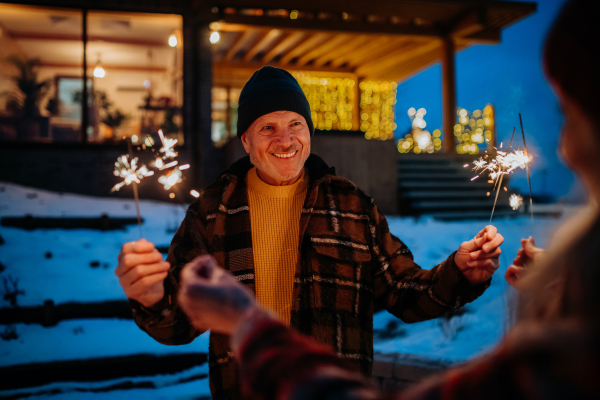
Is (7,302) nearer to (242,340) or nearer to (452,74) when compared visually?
(242,340)

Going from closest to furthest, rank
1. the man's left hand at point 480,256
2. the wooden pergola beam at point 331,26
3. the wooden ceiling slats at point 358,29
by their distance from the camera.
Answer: the man's left hand at point 480,256 → the wooden pergola beam at point 331,26 → the wooden ceiling slats at point 358,29

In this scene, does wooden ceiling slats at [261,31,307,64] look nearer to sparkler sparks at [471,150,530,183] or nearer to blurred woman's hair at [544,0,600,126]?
sparkler sparks at [471,150,530,183]

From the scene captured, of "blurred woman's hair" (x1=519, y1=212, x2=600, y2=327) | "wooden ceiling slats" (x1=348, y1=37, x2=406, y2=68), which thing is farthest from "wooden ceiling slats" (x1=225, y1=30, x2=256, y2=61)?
"blurred woman's hair" (x1=519, y1=212, x2=600, y2=327)

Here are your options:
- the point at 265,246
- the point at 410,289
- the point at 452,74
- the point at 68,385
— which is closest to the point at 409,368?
the point at 410,289

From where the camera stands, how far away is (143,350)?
14.4 feet

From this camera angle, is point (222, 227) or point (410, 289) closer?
point (410, 289)

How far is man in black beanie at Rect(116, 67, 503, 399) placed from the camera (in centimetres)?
177

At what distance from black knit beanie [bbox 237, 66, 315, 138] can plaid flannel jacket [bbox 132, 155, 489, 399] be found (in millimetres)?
357

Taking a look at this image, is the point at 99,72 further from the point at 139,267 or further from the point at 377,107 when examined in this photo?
the point at 377,107

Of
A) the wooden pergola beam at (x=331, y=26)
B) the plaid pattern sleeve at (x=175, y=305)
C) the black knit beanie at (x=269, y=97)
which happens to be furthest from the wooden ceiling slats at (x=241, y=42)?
the plaid pattern sleeve at (x=175, y=305)

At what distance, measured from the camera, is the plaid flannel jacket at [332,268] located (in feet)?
5.99

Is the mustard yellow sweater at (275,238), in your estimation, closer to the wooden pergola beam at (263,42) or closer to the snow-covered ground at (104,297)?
the snow-covered ground at (104,297)

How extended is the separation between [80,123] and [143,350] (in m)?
6.32

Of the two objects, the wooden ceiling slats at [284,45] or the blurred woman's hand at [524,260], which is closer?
the blurred woman's hand at [524,260]
